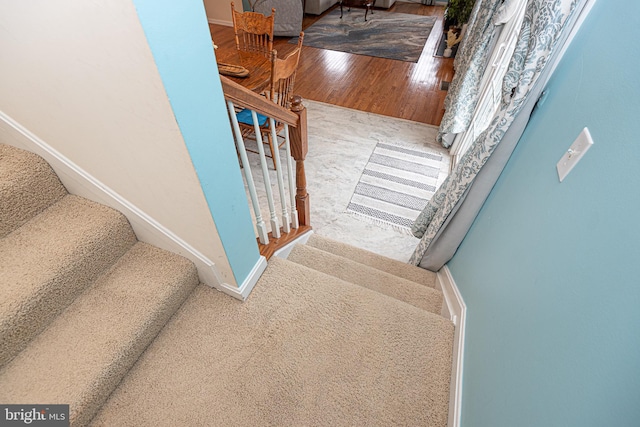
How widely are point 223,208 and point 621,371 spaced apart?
1.08 metres

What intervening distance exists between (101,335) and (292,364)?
0.70 metres

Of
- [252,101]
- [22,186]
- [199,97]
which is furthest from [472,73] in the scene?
[22,186]

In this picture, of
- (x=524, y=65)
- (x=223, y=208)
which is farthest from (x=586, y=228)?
(x=223, y=208)

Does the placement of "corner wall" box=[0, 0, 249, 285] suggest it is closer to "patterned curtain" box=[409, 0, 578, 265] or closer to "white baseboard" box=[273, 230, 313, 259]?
"white baseboard" box=[273, 230, 313, 259]

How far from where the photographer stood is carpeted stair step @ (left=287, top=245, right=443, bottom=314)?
1629 mm

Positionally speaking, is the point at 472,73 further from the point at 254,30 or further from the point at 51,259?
the point at 51,259

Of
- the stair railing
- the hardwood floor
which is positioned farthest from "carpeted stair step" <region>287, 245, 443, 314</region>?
the hardwood floor

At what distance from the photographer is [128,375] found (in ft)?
3.61

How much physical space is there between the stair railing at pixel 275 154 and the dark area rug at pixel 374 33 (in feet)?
13.3

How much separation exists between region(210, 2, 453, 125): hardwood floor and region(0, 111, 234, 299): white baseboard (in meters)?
2.97

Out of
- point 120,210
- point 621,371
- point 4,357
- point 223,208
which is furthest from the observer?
point 120,210

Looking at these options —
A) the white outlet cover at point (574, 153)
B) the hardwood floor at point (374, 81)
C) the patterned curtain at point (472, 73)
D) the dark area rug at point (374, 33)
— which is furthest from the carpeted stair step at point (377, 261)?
the dark area rug at point (374, 33)

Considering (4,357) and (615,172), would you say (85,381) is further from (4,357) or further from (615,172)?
(615,172)

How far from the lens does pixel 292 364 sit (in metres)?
1.18
